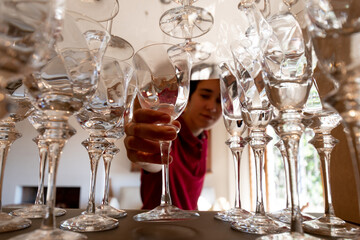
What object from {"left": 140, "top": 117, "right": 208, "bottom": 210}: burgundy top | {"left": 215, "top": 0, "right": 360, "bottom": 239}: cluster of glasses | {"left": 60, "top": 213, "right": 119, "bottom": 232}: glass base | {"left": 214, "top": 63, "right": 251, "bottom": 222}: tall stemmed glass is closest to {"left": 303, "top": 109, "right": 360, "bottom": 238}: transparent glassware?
{"left": 215, "top": 0, "right": 360, "bottom": 239}: cluster of glasses

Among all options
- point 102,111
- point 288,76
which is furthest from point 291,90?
point 102,111

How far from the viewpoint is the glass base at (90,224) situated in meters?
0.29

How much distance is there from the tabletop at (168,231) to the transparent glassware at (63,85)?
4 cm

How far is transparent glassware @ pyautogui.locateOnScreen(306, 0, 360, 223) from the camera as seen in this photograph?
0.19 m

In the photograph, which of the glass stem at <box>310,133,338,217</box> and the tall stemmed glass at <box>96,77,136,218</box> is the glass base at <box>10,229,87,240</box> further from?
the glass stem at <box>310,133,338,217</box>

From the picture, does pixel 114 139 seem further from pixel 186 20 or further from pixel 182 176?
pixel 182 176

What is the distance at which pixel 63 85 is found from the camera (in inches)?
9.8

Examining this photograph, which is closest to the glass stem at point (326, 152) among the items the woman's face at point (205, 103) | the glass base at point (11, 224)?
the glass base at point (11, 224)

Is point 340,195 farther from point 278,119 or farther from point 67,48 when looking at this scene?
point 67,48

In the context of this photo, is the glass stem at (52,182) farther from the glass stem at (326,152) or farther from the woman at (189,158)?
the woman at (189,158)

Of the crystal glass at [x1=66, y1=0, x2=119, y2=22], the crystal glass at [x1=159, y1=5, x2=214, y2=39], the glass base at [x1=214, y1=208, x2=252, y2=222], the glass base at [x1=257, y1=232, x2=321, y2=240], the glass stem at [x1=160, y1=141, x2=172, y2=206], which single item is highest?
the crystal glass at [x1=66, y1=0, x2=119, y2=22]

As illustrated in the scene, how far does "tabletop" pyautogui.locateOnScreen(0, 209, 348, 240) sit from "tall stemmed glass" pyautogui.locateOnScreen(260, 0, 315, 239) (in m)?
0.05

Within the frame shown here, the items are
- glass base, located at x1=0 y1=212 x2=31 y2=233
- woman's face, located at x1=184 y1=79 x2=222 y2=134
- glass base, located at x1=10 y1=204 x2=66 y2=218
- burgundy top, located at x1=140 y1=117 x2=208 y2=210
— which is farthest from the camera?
woman's face, located at x1=184 y1=79 x2=222 y2=134

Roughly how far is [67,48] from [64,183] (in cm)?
385
